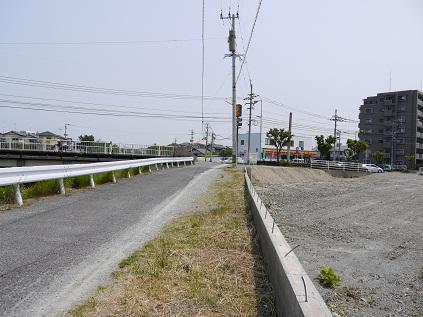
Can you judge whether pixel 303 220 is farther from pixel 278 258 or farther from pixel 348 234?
pixel 278 258

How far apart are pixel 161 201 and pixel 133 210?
5.48 feet

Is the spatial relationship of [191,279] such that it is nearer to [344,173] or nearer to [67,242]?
[67,242]

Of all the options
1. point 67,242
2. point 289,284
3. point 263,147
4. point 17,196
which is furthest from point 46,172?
point 263,147

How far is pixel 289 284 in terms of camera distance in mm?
3617

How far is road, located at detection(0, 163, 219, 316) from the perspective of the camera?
4203 millimetres

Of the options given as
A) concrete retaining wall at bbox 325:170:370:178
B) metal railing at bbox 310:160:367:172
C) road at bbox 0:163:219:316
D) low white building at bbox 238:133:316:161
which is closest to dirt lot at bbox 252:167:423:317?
road at bbox 0:163:219:316

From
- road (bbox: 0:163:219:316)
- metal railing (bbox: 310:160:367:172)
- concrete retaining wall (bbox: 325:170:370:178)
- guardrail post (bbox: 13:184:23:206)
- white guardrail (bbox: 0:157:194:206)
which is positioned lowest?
concrete retaining wall (bbox: 325:170:370:178)

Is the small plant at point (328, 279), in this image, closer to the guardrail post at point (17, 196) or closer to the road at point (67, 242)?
the road at point (67, 242)

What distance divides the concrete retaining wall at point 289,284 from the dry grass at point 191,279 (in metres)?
0.21

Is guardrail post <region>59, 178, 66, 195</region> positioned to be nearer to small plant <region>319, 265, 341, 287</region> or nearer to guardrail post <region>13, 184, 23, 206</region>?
guardrail post <region>13, 184, 23, 206</region>

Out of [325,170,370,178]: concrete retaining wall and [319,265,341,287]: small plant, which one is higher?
[319,265,341,287]: small plant

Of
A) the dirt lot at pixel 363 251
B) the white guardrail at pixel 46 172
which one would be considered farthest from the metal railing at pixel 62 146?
the dirt lot at pixel 363 251

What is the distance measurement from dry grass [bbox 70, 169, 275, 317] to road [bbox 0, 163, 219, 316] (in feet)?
0.91

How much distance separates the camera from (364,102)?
114 m
